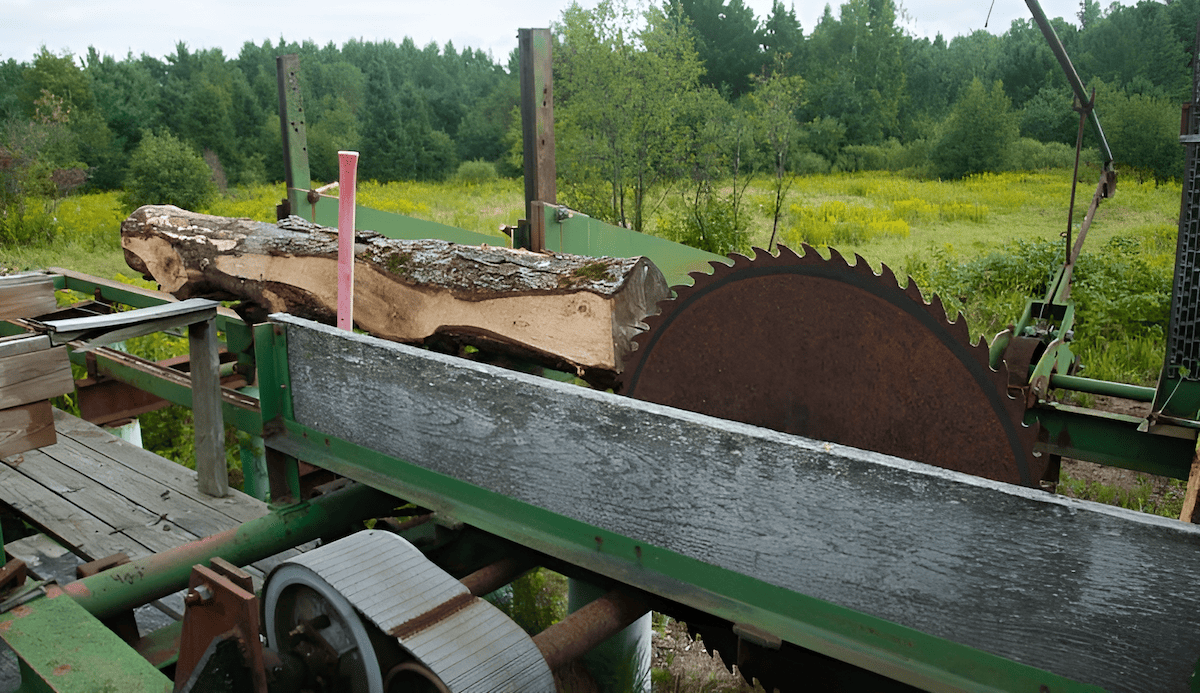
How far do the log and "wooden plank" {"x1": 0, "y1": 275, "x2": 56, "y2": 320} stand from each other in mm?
→ 601

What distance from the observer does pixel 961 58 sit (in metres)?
38.1

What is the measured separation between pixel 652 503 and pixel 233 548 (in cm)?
109

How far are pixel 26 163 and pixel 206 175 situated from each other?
3737 mm

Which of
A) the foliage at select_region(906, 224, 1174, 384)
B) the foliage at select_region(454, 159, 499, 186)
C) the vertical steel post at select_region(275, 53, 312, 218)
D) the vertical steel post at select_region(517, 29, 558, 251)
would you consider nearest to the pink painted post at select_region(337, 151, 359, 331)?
the vertical steel post at select_region(517, 29, 558, 251)

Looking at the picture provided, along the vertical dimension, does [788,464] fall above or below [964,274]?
above

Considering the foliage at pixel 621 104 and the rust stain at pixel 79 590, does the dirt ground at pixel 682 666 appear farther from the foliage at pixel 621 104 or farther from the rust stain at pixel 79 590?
the foliage at pixel 621 104

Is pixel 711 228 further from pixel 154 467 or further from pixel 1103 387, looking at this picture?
pixel 154 467

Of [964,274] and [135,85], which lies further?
[135,85]

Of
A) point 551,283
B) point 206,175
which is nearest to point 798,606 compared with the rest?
point 551,283

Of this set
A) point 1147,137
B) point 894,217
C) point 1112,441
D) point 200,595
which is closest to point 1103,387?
point 1112,441

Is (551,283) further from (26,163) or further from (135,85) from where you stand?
(135,85)

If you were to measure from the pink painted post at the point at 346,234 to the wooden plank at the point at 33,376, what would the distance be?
2.19 ft

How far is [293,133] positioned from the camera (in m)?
4.95

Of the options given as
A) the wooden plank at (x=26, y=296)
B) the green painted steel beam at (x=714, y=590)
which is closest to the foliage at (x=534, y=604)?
the green painted steel beam at (x=714, y=590)
